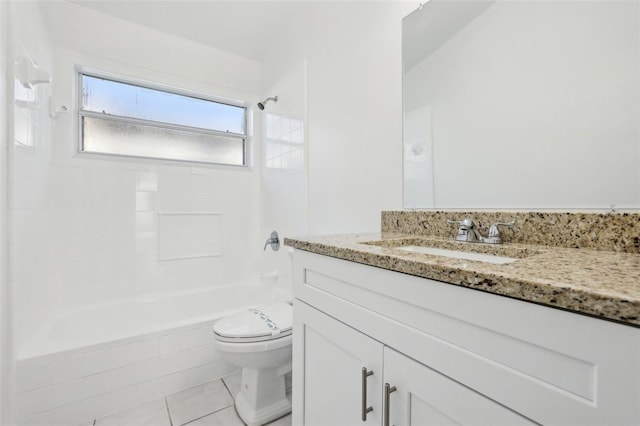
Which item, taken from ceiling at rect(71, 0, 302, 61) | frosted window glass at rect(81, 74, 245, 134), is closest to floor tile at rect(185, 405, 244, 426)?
frosted window glass at rect(81, 74, 245, 134)

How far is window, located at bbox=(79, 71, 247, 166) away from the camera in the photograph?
2133 millimetres

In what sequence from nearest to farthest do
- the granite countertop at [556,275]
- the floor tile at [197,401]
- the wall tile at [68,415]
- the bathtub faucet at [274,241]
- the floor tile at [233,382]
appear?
the granite countertop at [556,275] < the wall tile at [68,415] < the floor tile at [197,401] < the floor tile at [233,382] < the bathtub faucet at [274,241]

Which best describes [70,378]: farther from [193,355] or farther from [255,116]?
[255,116]

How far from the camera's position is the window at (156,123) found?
2.13 meters

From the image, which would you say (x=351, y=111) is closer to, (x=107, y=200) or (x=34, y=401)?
(x=107, y=200)

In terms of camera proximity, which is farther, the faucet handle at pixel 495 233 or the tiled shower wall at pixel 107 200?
the tiled shower wall at pixel 107 200

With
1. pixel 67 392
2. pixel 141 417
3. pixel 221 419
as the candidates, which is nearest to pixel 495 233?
pixel 221 419

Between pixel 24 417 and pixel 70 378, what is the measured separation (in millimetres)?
204

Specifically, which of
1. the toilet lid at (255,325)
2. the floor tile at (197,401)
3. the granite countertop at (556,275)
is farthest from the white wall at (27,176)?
the granite countertop at (556,275)

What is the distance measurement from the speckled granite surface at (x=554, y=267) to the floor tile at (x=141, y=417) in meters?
1.31

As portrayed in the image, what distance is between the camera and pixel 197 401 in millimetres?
1631

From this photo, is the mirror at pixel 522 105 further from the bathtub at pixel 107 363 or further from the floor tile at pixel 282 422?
the bathtub at pixel 107 363

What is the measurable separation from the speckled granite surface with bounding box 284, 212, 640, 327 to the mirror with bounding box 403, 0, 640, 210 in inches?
4.0

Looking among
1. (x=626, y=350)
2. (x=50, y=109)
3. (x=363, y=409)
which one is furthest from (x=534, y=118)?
(x=50, y=109)
